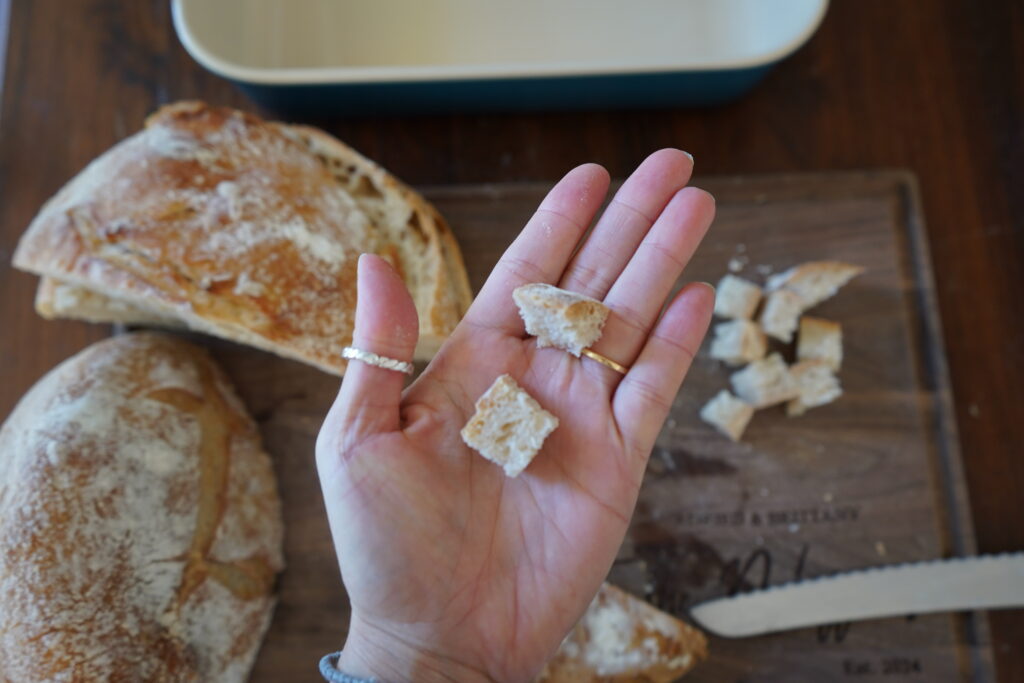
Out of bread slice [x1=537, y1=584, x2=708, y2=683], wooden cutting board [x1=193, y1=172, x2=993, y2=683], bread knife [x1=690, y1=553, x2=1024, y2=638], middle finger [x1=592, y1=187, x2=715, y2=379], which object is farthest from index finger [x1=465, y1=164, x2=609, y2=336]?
bread knife [x1=690, y1=553, x2=1024, y2=638]

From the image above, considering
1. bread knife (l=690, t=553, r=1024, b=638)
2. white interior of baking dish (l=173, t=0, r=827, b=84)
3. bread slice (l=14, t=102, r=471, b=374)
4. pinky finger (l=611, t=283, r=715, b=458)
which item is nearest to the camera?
pinky finger (l=611, t=283, r=715, b=458)

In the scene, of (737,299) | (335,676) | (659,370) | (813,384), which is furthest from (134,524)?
(813,384)

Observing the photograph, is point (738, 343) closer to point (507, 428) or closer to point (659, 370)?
point (659, 370)

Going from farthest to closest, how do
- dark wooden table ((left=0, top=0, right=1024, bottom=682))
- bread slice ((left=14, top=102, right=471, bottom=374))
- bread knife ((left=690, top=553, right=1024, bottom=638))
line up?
dark wooden table ((left=0, top=0, right=1024, bottom=682)), bread knife ((left=690, top=553, right=1024, bottom=638)), bread slice ((left=14, top=102, right=471, bottom=374))

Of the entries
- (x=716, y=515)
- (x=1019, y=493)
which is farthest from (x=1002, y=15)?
(x=716, y=515)

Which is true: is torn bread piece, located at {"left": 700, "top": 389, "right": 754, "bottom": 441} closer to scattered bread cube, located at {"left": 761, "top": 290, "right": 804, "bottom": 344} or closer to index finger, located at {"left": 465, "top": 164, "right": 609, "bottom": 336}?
scattered bread cube, located at {"left": 761, "top": 290, "right": 804, "bottom": 344}

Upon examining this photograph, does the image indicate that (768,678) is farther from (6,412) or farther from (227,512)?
(6,412)
